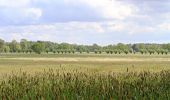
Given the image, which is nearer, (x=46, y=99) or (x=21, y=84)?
(x=46, y=99)

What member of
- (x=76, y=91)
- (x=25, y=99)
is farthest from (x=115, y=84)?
(x=25, y=99)

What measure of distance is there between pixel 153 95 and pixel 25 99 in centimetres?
318

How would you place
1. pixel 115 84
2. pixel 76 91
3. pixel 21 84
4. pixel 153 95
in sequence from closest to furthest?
pixel 153 95 → pixel 76 91 → pixel 115 84 → pixel 21 84

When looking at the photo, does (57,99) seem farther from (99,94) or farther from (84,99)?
(99,94)

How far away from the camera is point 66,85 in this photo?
13.9m

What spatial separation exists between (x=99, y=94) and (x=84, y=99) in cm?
86

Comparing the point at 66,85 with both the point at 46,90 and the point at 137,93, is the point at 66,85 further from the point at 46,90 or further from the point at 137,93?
the point at 137,93

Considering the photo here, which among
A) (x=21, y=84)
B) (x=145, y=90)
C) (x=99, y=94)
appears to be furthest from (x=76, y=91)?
(x=21, y=84)

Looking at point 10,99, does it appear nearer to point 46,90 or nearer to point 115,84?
point 46,90

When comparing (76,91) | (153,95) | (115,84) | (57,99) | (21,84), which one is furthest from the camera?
(21,84)

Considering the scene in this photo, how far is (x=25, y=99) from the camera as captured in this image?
11203 mm

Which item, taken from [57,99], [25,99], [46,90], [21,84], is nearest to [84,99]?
[57,99]

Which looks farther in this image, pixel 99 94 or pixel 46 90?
pixel 46 90

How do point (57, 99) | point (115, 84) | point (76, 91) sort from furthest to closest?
1. point (115, 84)
2. point (76, 91)
3. point (57, 99)
